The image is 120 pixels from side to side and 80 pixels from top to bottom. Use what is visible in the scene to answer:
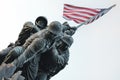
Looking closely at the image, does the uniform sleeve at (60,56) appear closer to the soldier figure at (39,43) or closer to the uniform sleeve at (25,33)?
the soldier figure at (39,43)

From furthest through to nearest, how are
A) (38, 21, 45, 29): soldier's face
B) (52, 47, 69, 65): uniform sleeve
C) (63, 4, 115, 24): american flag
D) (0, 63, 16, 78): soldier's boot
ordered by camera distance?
1. (63, 4, 115, 24): american flag
2. (38, 21, 45, 29): soldier's face
3. (52, 47, 69, 65): uniform sleeve
4. (0, 63, 16, 78): soldier's boot

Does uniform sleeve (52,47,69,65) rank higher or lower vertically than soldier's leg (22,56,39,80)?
lower

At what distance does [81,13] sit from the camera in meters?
26.6

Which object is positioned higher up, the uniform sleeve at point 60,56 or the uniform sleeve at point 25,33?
the uniform sleeve at point 25,33

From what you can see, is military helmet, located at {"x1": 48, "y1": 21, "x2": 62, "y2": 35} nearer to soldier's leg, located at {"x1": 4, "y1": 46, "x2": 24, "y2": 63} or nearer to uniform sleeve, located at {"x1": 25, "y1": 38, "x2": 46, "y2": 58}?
uniform sleeve, located at {"x1": 25, "y1": 38, "x2": 46, "y2": 58}

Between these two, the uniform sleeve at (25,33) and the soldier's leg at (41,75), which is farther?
the soldier's leg at (41,75)

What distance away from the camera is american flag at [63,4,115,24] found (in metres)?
26.4

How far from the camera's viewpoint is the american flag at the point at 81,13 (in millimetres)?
26425

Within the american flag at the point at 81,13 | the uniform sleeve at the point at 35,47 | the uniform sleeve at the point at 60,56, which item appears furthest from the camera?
the american flag at the point at 81,13

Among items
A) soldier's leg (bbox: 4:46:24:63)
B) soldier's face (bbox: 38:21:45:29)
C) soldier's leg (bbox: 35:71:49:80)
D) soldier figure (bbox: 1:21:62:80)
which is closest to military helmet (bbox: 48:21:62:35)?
soldier figure (bbox: 1:21:62:80)

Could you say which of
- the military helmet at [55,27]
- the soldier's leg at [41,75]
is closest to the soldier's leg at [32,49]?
the military helmet at [55,27]

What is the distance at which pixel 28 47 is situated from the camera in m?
21.7

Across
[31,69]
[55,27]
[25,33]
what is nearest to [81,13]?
[25,33]

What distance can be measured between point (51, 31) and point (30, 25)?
1.34 meters
